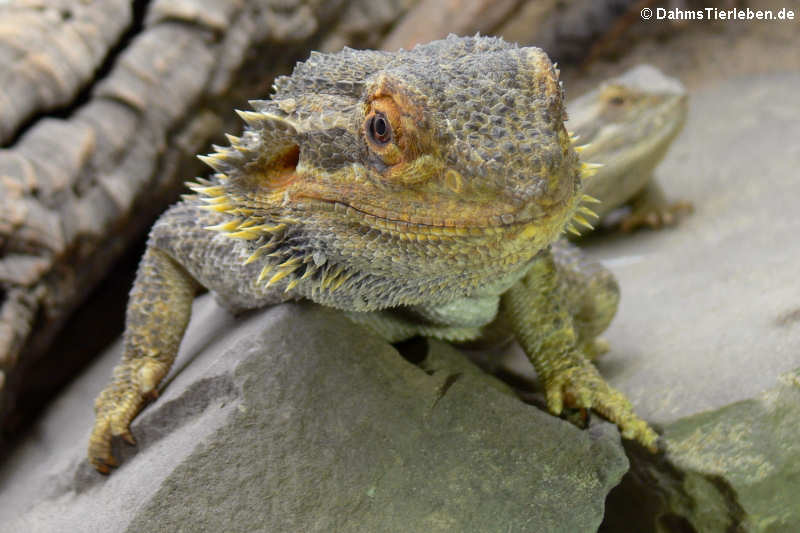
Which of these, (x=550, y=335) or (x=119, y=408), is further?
(x=550, y=335)

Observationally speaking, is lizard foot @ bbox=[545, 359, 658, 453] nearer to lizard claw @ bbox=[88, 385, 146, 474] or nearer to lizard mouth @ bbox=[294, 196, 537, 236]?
lizard mouth @ bbox=[294, 196, 537, 236]

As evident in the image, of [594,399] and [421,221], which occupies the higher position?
[421,221]

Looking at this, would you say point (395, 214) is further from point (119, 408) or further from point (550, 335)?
point (119, 408)

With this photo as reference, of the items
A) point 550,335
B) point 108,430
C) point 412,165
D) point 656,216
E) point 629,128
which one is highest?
point 412,165

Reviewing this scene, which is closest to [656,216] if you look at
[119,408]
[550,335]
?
[550,335]

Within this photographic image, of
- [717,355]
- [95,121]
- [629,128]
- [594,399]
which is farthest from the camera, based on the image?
[629,128]

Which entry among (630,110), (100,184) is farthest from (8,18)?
(630,110)

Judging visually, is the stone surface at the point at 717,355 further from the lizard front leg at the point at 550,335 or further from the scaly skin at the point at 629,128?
the scaly skin at the point at 629,128
